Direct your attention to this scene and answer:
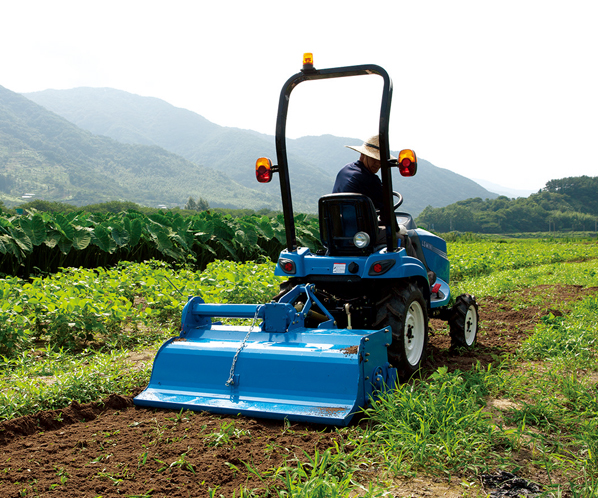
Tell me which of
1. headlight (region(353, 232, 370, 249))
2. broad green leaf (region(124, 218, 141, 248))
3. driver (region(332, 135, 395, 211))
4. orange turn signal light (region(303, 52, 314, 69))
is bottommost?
broad green leaf (region(124, 218, 141, 248))

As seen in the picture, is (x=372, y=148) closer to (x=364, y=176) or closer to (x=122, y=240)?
(x=364, y=176)

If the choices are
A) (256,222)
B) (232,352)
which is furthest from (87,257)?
(232,352)

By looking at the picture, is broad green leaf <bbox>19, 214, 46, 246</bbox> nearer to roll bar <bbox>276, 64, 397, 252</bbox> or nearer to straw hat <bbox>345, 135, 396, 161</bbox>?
roll bar <bbox>276, 64, 397, 252</bbox>

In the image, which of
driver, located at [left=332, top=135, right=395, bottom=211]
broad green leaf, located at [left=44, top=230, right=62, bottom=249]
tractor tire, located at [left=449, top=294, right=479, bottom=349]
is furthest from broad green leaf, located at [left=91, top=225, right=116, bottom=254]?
tractor tire, located at [left=449, top=294, right=479, bottom=349]

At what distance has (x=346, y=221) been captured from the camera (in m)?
4.13

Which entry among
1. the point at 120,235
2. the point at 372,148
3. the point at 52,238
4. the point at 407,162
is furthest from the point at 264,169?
the point at 120,235

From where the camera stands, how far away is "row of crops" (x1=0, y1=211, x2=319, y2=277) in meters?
9.80

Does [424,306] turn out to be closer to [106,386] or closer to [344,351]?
[344,351]

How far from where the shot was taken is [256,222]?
47.4 feet

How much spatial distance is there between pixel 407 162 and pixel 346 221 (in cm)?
79

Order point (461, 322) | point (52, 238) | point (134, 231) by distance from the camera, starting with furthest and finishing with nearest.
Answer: point (134, 231)
point (52, 238)
point (461, 322)

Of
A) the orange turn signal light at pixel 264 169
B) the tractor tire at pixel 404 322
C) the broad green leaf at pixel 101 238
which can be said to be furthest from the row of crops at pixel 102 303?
the tractor tire at pixel 404 322

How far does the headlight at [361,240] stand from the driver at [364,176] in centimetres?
46

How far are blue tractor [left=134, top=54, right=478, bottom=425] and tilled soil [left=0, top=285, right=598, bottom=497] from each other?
146mm
